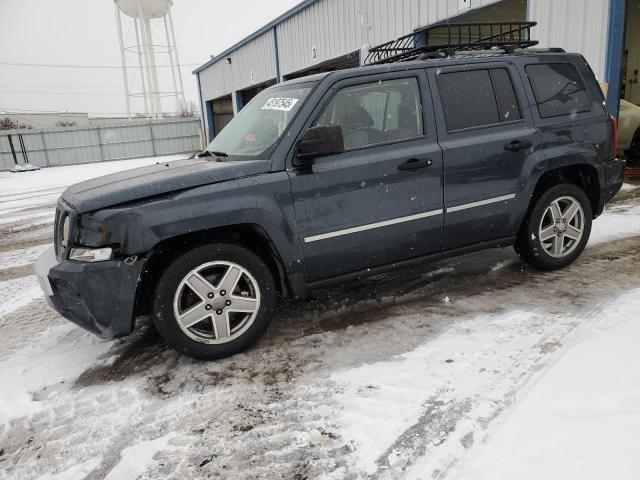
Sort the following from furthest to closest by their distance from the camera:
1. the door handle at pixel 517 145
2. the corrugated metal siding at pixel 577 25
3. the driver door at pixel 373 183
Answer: the corrugated metal siding at pixel 577 25
the door handle at pixel 517 145
the driver door at pixel 373 183

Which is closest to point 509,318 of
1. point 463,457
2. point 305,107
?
point 463,457

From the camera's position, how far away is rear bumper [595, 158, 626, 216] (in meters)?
4.38

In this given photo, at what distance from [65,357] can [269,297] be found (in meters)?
1.62

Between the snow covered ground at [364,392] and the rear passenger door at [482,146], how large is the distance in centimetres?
67

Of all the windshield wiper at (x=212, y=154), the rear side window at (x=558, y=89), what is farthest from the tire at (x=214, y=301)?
the rear side window at (x=558, y=89)

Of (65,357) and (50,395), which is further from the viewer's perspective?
(65,357)

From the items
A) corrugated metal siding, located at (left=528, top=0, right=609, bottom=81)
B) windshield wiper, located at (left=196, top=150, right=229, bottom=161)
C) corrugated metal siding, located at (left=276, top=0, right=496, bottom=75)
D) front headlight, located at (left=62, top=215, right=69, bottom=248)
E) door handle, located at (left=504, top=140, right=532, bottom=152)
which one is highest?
corrugated metal siding, located at (left=276, top=0, right=496, bottom=75)

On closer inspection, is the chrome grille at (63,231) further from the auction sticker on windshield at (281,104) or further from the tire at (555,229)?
the tire at (555,229)

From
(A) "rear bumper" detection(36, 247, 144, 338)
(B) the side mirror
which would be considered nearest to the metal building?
(B) the side mirror

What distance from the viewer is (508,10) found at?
42.0 ft

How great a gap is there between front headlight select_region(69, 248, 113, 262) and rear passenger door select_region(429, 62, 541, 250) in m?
2.47

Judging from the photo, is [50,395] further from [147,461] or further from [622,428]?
[622,428]

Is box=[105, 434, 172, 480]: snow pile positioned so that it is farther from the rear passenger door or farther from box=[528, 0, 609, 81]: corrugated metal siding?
box=[528, 0, 609, 81]: corrugated metal siding

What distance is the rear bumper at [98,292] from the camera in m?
2.85
